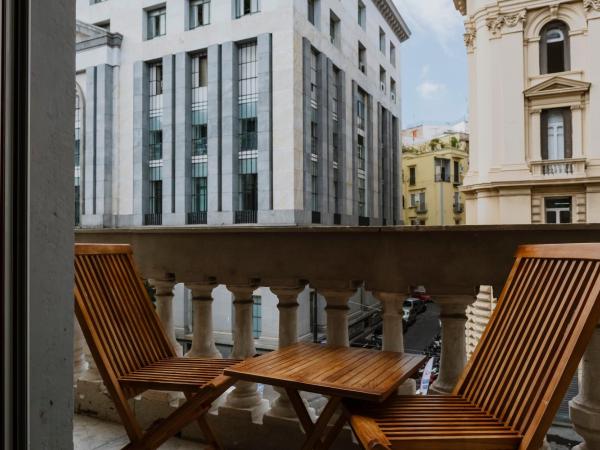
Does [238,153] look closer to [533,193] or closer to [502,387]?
[533,193]

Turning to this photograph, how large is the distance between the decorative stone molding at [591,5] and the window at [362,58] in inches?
552

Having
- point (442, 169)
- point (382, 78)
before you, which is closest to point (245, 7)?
point (382, 78)

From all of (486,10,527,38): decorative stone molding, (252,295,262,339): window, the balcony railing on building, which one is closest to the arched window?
(486,10,527,38): decorative stone molding

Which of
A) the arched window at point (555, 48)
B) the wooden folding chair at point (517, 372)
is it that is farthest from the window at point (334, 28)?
the wooden folding chair at point (517, 372)

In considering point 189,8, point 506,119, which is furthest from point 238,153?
point 506,119

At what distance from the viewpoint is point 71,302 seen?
1.33 meters

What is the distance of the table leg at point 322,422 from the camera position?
1.86 meters

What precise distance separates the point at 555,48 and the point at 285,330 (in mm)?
18725

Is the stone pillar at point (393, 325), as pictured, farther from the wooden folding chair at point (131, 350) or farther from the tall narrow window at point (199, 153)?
the tall narrow window at point (199, 153)

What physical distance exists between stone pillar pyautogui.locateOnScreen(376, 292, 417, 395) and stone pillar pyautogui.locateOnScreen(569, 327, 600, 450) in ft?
2.39

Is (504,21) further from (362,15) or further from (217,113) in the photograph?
(362,15)

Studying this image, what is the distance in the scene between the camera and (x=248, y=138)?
2138cm

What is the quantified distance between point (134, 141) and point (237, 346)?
22.5 metres

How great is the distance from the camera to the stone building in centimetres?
2077
